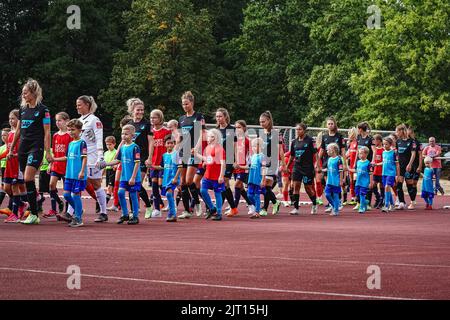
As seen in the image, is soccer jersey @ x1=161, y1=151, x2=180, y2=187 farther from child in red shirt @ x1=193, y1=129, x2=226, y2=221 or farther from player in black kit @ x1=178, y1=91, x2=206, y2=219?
child in red shirt @ x1=193, y1=129, x2=226, y2=221

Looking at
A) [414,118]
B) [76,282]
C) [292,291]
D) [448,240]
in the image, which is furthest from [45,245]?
[414,118]

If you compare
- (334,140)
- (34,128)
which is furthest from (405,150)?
(34,128)

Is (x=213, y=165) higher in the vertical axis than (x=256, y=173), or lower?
higher

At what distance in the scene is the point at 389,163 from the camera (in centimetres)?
2531

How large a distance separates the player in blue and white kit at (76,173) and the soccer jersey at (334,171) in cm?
738

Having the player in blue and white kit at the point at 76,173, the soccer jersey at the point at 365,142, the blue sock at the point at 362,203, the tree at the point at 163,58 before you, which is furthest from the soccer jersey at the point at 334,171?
the tree at the point at 163,58

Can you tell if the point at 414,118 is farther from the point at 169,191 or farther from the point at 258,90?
the point at 169,191

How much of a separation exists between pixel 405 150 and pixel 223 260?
54.2 feet

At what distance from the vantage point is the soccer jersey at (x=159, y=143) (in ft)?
67.2

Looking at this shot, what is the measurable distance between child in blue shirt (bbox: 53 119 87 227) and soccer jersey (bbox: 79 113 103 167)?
1.96 feet

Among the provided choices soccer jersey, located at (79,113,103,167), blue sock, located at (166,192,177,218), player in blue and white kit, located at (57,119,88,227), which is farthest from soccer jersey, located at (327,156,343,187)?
player in blue and white kit, located at (57,119,88,227)

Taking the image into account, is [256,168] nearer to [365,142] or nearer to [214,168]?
[214,168]

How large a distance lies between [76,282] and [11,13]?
66244 millimetres

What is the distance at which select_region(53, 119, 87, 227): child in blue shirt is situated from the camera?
54.6ft
